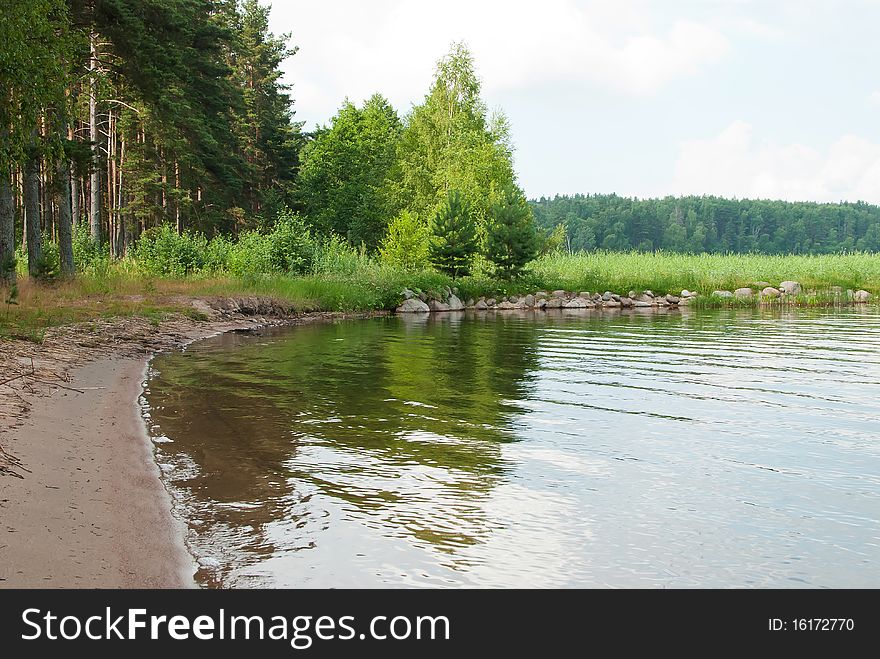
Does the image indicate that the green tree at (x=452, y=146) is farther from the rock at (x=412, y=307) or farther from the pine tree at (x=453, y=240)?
the rock at (x=412, y=307)

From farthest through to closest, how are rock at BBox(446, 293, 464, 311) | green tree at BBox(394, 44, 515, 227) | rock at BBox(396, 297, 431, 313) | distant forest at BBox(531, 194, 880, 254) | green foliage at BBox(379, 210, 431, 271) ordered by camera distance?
distant forest at BBox(531, 194, 880, 254) → green tree at BBox(394, 44, 515, 227) → green foliage at BBox(379, 210, 431, 271) → rock at BBox(446, 293, 464, 311) → rock at BBox(396, 297, 431, 313)

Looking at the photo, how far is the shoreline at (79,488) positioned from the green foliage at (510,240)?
106 ft

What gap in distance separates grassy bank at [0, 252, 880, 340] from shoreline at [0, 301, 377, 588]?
316cm

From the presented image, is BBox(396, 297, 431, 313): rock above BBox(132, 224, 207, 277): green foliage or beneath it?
beneath

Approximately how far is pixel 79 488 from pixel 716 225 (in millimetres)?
153586

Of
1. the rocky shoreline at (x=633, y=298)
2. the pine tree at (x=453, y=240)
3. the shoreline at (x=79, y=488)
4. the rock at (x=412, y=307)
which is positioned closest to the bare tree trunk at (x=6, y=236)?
the shoreline at (x=79, y=488)

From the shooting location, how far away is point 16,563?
4.55m

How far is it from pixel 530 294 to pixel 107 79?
23.2 metres

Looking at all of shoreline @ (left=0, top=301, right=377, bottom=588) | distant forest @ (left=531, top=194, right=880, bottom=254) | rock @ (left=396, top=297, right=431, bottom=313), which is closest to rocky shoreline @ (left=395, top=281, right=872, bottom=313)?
rock @ (left=396, top=297, right=431, bottom=313)

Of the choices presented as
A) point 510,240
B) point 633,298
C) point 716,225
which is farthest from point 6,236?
point 716,225

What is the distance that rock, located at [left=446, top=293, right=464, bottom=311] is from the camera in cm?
3900

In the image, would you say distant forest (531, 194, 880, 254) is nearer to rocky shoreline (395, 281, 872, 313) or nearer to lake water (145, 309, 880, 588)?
rocky shoreline (395, 281, 872, 313)
